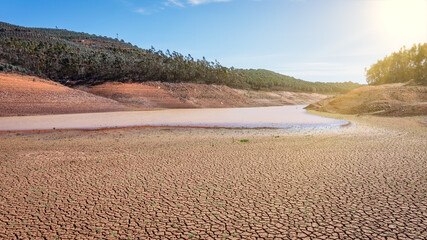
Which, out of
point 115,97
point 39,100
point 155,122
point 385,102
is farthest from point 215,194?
point 115,97

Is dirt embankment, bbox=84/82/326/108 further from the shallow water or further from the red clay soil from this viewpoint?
the shallow water

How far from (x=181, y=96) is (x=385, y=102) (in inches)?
1713

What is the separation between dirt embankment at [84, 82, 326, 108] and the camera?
55844mm

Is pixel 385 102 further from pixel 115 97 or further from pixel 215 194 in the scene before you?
pixel 115 97

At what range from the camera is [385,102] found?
1291 inches

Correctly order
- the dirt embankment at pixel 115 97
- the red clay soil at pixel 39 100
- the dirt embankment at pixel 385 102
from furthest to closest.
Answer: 1. the dirt embankment at pixel 115 97
2. the red clay soil at pixel 39 100
3. the dirt embankment at pixel 385 102

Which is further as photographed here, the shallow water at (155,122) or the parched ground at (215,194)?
Result: the shallow water at (155,122)

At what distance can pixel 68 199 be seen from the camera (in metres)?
6.08

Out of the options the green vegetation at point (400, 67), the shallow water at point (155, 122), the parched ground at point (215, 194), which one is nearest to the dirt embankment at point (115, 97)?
the shallow water at point (155, 122)

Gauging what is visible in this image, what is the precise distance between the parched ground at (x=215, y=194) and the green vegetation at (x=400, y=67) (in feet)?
168

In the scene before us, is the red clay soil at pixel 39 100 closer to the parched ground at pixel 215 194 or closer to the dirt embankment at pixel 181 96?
the dirt embankment at pixel 181 96

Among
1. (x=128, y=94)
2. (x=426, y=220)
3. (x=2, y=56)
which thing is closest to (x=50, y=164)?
(x=426, y=220)

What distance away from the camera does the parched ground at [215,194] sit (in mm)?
4641

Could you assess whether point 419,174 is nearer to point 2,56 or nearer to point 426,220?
point 426,220
